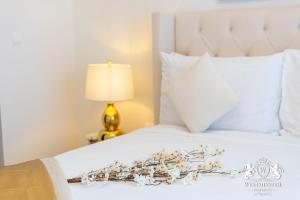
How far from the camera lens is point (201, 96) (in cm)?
231

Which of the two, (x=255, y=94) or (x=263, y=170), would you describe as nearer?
(x=263, y=170)

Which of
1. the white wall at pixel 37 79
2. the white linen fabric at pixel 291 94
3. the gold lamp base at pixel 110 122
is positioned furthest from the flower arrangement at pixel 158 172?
the white wall at pixel 37 79

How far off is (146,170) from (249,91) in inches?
41.8

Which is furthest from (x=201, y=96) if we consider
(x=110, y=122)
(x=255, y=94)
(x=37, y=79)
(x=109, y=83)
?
(x=37, y=79)

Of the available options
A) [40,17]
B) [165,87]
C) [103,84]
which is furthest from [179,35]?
[40,17]

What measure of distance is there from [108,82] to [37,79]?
27.2 inches

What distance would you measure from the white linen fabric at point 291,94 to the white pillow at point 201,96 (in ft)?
0.95

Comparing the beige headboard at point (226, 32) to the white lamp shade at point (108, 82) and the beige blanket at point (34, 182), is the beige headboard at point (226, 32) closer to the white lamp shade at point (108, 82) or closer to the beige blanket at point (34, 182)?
the white lamp shade at point (108, 82)

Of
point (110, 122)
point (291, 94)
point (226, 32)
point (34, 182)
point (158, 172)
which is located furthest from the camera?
point (110, 122)

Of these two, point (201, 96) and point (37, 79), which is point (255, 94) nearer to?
point (201, 96)

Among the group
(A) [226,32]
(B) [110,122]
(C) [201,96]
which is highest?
(A) [226,32]

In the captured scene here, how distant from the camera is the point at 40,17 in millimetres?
3154

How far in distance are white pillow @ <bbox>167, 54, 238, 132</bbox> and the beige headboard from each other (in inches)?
13.6

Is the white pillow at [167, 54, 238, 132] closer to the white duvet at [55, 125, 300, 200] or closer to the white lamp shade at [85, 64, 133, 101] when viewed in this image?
the white duvet at [55, 125, 300, 200]
